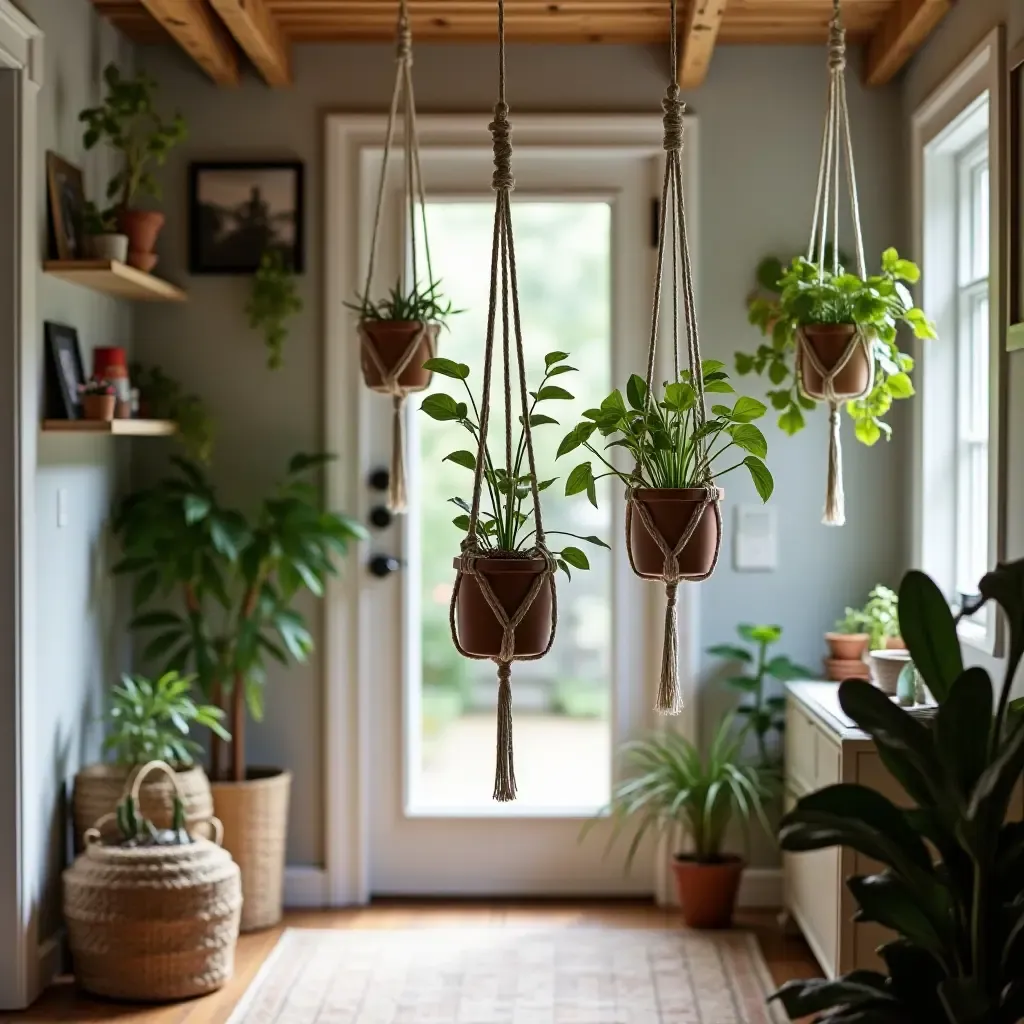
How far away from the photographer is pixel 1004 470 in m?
3.04

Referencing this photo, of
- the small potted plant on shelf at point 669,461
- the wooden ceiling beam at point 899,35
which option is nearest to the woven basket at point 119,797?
the small potted plant on shelf at point 669,461

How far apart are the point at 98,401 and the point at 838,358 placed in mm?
1829

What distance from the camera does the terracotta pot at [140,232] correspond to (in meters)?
3.67

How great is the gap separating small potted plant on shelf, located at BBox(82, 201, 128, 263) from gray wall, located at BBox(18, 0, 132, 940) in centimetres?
13

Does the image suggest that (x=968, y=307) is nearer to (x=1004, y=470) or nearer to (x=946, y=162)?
(x=946, y=162)

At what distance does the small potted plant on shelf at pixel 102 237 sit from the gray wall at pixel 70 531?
0.43 ft

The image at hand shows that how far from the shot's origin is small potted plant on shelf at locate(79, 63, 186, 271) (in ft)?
11.8

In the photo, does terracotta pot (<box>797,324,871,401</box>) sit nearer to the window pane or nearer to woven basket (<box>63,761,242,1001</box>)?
the window pane

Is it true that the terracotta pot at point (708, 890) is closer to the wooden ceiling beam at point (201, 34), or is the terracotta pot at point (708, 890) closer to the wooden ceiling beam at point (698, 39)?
the wooden ceiling beam at point (698, 39)

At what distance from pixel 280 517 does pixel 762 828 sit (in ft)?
5.55

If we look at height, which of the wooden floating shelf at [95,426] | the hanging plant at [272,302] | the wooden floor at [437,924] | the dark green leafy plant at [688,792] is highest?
the hanging plant at [272,302]

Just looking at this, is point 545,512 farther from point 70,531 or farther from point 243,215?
point 70,531

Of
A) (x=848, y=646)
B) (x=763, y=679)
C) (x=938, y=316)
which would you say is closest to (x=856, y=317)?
(x=938, y=316)

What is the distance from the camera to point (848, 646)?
386 centimetres
